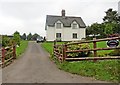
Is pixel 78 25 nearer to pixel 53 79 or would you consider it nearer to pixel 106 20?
pixel 106 20

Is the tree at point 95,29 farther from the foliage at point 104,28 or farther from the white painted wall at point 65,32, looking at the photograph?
the white painted wall at point 65,32

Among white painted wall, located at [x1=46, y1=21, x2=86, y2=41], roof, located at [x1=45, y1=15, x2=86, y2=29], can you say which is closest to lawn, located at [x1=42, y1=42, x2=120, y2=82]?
white painted wall, located at [x1=46, y1=21, x2=86, y2=41]

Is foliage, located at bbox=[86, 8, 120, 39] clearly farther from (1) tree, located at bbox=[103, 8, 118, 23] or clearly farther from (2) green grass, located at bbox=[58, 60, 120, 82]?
(2) green grass, located at bbox=[58, 60, 120, 82]

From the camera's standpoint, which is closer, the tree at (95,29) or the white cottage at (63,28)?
the white cottage at (63,28)

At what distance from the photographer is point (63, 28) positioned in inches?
2263

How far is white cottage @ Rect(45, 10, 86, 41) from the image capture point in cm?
5688

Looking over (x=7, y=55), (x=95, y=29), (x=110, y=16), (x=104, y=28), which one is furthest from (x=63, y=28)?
(x=7, y=55)

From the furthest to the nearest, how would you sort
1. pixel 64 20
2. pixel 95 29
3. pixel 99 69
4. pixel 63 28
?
pixel 95 29
pixel 64 20
pixel 63 28
pixel 99 69

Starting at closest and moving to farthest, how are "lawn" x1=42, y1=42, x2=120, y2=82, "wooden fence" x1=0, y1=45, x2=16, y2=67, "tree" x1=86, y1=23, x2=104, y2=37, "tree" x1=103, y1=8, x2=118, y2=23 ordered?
"lawn" x1=42, y1=42, x2=120, y2=82
"wooden fence" x1=0, y1=45, x2=16, y2=67
"tree" x1=86, y1=23, x2=104, y2=37
"tree" x1=103, y1=8, x2=118, y2=23

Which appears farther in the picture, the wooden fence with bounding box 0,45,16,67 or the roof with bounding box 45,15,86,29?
the roof with bounding box 45,15,86,29

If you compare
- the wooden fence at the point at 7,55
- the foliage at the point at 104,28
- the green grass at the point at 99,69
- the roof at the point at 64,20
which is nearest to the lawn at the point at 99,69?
the green grass at the point at 99,69

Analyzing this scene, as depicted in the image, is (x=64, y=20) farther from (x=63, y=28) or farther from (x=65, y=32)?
(x=65, y=32)

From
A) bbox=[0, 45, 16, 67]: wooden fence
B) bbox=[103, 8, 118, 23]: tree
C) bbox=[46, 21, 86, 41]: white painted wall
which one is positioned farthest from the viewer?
bbox=[103, 8, 118, 23]: tree

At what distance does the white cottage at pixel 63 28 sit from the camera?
187ft
